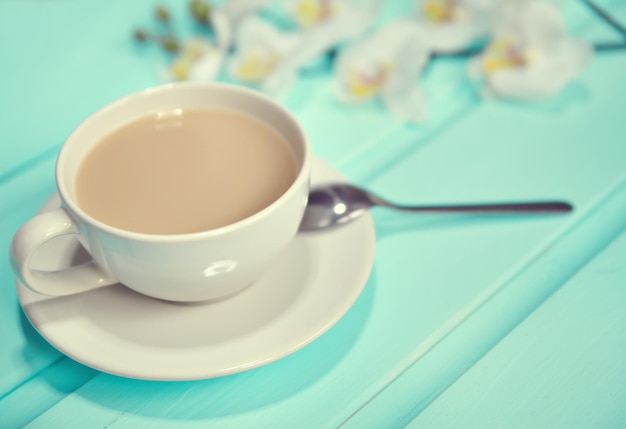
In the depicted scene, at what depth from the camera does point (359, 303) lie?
0.64 m

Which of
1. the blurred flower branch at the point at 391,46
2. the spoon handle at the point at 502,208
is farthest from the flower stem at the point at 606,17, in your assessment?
the spoon handle at the point at 502,208

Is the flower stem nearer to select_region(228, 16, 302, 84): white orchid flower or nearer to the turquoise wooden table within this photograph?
the turquoise wooden table

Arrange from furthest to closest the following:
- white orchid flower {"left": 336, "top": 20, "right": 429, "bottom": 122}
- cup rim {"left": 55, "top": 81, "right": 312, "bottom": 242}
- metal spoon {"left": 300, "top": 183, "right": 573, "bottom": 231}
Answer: white orchid flower {"left": 336, "top": 20, "right": 429, "bottom": 122}, metal spoon {"left": 300, "top": 183, "right": 573, "bottom": 231}, cup rim {"left": 55, "top": 81, "right": 312, "bottom": 242}

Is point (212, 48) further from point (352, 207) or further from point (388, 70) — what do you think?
point (352, 207)

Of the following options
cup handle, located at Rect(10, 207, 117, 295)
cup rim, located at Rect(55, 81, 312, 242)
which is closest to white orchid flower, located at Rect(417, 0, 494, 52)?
cup rim, located at Rect(55, 81, 312, 242)

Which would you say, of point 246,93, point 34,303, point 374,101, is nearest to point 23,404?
point 34,303

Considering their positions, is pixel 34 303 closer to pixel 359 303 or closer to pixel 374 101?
pixel 359 303

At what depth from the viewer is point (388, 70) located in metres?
0.94

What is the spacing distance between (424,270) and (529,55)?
1.39 feet

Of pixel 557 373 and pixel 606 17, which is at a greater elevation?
pixel 606 17

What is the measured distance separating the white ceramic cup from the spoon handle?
0.18 metres

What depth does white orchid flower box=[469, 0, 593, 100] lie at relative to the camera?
2.96 ft

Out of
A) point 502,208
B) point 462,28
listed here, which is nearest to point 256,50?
point 462,28

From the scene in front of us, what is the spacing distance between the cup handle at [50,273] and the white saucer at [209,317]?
25 mm
